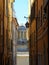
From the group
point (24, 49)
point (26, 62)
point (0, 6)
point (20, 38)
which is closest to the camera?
point (0, 6)

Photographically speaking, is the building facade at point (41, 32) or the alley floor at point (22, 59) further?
the alley floor at point (22, 59)

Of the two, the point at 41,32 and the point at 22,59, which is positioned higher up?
the point at 41,32

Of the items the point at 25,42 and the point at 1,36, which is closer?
the point at 1,36

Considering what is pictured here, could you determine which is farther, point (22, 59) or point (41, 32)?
point (22, 59)

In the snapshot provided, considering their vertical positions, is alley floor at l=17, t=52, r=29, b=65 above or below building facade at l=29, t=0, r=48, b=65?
below

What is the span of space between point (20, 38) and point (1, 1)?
1779 inches

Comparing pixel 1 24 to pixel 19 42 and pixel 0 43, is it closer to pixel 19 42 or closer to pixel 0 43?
pixel 0 43

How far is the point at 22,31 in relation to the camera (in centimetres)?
7500

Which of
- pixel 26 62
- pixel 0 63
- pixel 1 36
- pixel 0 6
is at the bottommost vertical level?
pixel 26 62

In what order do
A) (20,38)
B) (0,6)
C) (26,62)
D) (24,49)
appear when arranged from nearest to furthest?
(0,6), (26,62), (24,49), (20,38)

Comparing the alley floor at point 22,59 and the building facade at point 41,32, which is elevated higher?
the building facade at point 41,32

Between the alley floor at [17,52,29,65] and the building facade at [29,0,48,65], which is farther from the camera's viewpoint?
the alley floor at [17,52,29,65]

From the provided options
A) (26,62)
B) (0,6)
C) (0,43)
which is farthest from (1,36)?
(26,62)

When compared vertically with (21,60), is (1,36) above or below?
above
